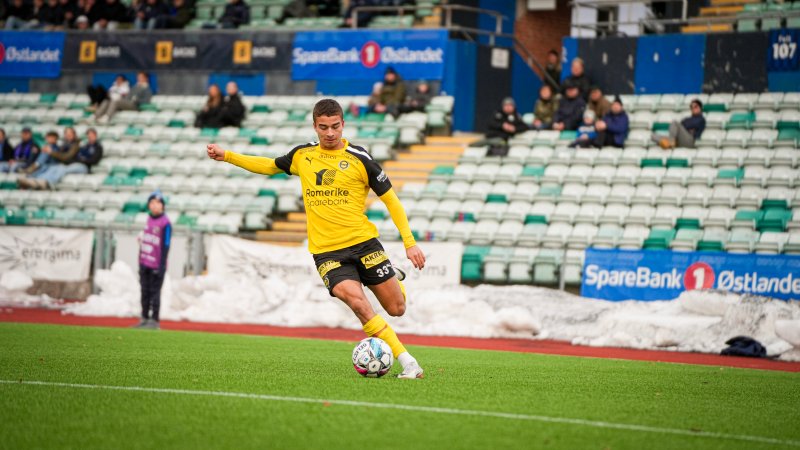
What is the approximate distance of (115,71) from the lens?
30641 mm

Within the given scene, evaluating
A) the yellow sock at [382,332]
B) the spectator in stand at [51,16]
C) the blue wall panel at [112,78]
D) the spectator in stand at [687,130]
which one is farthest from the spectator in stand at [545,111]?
the spectator in stand at [51,16]

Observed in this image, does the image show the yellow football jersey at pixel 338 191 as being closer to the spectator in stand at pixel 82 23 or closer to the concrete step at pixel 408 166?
the concrete step at pixel 408 166

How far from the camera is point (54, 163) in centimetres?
2661

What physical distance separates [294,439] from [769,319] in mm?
10613

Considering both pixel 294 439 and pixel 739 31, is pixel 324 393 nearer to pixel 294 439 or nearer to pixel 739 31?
pixel 294 439

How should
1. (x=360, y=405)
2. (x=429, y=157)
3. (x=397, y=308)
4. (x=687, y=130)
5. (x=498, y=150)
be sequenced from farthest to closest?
(x=429, y=157) < (x=498, y=150) < (x=687, y=130) < (x=397, y=308) < (x=360, y=405)

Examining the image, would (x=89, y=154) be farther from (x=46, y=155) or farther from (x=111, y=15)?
(x=111, y=15)

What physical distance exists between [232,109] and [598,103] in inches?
358

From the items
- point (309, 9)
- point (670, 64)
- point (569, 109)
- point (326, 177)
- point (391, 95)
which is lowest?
point (326, 177)

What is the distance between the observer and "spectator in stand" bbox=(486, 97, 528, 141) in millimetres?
23516

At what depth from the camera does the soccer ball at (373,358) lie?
29.7 ft

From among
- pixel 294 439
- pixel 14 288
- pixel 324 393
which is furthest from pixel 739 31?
pixel 294 439

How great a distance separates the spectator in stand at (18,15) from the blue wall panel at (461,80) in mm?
13498

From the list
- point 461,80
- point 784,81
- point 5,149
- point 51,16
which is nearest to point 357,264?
point 784,81
